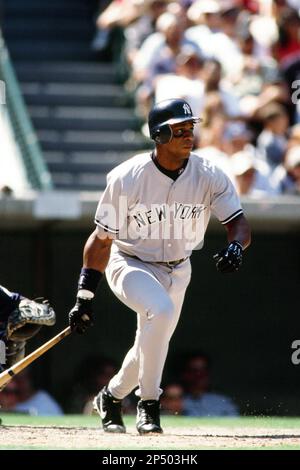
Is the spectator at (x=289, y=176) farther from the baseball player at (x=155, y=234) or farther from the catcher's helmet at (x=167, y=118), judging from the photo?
the catcher's helmet at (x=167, y=118)

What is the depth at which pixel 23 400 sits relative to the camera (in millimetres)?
→ 9477

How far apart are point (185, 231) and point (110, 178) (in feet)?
1.59

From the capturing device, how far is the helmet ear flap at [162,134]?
646 centimetres

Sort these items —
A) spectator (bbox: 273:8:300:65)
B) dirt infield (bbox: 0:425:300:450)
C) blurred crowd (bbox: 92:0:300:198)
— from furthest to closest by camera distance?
spectator (bbox: 273:8:300:65), blurred crowd (bbox: 92:0:300:198), dirt infield (bbox: 0:425:300:450)

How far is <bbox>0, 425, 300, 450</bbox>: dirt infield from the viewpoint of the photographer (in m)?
5.96

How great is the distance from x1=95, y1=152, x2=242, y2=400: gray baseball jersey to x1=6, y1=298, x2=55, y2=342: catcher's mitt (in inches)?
18.5

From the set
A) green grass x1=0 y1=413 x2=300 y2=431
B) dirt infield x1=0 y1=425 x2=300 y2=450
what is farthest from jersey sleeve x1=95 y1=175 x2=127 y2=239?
green grass x1=0 y1=413 x2=300 y2=431

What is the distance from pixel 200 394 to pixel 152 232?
357cm

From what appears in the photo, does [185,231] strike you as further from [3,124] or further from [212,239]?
[3,124]

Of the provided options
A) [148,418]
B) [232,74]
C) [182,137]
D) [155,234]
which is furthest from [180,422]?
[232,74]

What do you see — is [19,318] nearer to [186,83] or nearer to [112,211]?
[112,211]

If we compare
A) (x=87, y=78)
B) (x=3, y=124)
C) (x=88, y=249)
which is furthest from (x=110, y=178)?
(x=87, y=78)

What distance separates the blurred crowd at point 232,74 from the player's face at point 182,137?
12.1 feet

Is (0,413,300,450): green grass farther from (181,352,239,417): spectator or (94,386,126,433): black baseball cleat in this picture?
(181,352,239,417): spectator
